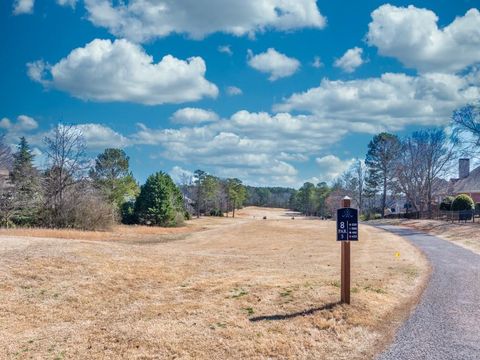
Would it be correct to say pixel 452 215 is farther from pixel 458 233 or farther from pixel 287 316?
pixel 287 316

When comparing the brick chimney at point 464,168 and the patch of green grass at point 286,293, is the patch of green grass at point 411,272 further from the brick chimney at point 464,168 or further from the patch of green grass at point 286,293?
the brick chimney at point 464,168

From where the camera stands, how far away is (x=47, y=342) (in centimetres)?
885

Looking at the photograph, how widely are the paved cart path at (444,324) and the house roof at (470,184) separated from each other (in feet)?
181

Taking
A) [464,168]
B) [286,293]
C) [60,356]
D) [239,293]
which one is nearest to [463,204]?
[464,168]

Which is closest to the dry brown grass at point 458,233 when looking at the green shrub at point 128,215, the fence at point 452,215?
the fence at point 452,215

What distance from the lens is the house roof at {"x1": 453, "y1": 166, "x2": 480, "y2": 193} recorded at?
6419 cm

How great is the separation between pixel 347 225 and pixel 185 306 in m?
4.22

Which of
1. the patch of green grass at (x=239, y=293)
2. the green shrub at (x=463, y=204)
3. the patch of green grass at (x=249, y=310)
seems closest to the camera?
the patch of green grass at (x=249, y=310)

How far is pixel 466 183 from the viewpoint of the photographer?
222 ft

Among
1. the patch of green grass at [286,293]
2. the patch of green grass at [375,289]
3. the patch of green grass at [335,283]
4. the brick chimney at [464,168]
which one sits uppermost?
the brick chimney at [464,168]

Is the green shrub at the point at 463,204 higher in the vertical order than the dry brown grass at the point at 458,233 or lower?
higher

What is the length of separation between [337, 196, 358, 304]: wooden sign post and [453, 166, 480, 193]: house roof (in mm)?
60302

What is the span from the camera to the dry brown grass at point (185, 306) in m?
8.20

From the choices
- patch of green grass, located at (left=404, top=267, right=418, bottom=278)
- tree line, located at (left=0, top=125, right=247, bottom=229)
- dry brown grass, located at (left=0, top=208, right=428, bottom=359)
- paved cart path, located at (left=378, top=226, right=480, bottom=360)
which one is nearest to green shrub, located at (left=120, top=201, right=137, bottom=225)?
tree line, located at (left=0, top=125, right=247, bottom=229)
